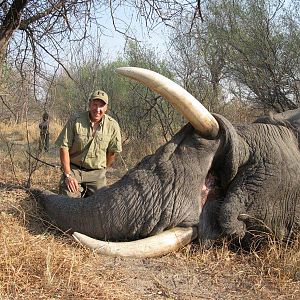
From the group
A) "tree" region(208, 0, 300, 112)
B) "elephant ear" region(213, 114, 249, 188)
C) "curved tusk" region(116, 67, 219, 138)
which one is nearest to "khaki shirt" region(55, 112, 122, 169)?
"curved tusk" region(116, 67, 219, 138)

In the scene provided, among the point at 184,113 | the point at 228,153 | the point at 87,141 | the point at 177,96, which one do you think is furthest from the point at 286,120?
the point at 87,141

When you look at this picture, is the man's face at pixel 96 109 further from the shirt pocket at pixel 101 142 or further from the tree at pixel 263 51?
the tree at pixel 263 51

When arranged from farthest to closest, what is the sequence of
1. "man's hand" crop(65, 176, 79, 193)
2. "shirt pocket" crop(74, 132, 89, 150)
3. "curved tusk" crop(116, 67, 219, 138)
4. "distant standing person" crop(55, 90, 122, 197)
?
"shirt pocket" crop(74, 132, 89, 150)
"distant standing person" crop(55, 90, 122, 197)
"man's hand" crop(65, 176, 79, 193)
"curved tusk" crop(116, 67, 219, 138)

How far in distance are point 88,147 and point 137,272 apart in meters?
2.49

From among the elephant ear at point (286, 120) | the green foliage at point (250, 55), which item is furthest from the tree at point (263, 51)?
the elephant ear at point (286, 120)

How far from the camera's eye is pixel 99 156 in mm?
6176

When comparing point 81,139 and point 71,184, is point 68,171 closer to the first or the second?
point 71,184

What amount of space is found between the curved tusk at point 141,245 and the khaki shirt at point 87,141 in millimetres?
1998

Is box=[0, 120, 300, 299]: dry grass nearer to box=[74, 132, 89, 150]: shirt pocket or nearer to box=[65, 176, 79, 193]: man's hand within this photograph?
box=[65, 176, 79, 193]: man's hand

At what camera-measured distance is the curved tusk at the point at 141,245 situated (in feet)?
13.1

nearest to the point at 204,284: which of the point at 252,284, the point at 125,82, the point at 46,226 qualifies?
the point at 252,284

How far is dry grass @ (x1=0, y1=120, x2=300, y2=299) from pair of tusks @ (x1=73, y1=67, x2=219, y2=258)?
78 mm

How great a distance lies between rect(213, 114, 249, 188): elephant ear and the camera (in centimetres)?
439

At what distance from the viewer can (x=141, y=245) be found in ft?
13.2
